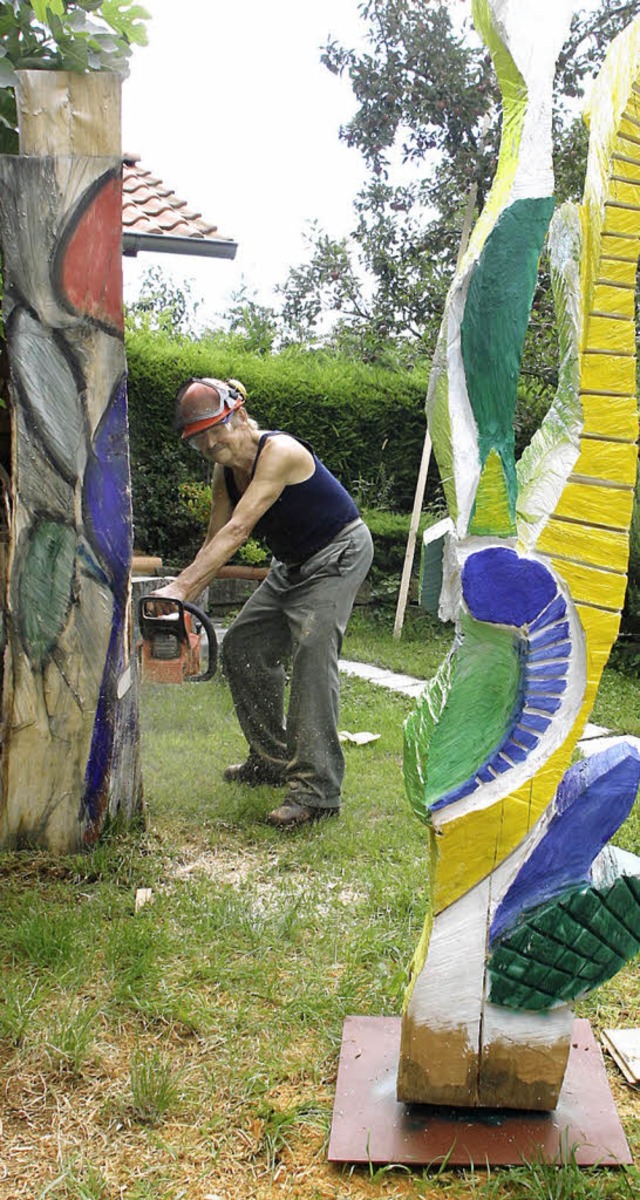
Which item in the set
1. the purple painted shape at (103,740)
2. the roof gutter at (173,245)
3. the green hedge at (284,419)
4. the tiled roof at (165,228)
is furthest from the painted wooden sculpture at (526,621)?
the green hedge at (284,419)

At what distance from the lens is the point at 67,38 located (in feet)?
9.66

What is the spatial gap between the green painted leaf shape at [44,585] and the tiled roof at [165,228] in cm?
304

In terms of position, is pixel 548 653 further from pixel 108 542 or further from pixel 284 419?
pixel 284 419

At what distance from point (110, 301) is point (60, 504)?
2.24ft

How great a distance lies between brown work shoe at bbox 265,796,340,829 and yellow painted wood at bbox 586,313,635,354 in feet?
7.30

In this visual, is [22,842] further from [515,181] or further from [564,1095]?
[515,181]

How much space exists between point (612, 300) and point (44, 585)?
2.03m

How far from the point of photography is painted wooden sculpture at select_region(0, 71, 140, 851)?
117 inches

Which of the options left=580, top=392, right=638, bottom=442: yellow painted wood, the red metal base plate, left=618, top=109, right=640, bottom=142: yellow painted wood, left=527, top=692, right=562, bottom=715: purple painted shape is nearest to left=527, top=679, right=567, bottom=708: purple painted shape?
left=527, top=692, right=562, bottom=715: purple painted shape

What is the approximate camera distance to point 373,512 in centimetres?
868

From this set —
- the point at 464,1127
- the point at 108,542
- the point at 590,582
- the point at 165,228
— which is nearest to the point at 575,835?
the point at 590,582

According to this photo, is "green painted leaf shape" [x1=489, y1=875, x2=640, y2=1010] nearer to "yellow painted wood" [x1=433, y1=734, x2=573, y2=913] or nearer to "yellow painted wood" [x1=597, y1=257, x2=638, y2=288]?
"yellow painted wood" [x1=433, y1=734, x2=573, y2=913]

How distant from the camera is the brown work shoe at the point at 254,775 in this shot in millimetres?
3910

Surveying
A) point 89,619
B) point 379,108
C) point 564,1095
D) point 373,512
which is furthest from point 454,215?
point 564,1095
